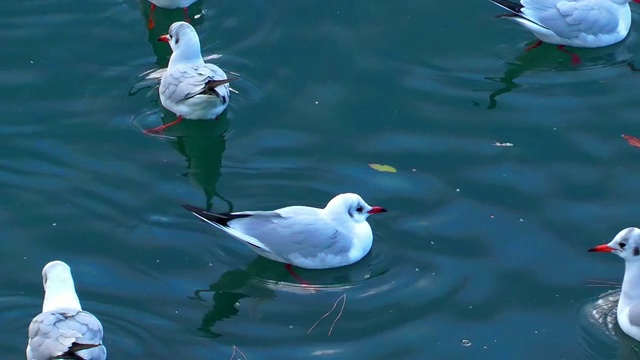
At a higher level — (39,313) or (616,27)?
(616,27)

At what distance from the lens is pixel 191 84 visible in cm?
1124

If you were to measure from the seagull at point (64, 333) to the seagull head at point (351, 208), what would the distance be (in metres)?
2.11

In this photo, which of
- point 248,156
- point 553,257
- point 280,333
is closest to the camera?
point 280,333

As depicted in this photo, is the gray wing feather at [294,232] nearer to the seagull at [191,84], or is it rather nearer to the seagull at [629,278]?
the seagull at [191,84]

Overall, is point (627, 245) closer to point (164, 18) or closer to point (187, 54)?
point (187, 54)

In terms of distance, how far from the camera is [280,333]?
9234 millimetres

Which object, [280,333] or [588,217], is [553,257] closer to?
[588,217]

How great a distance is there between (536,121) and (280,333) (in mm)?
3524

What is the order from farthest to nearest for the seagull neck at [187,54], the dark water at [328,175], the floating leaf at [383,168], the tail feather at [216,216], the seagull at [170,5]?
the seagull at [170,5], the seagull neck at [187,54], the floating leaf at [383,168], the tail feather at [216,216], the dark water at [328,175]

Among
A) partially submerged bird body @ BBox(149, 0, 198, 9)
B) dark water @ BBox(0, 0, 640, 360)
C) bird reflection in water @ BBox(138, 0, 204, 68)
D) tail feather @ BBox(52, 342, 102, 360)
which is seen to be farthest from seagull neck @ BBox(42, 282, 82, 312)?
partially submerged bird body @ BBox(149, 0, 198, 9)

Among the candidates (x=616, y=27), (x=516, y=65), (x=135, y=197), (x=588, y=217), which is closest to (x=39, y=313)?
(x=135, y=197)

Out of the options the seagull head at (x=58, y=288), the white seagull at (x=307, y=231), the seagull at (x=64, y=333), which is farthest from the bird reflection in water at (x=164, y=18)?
the seagull at (x=64, y=333)

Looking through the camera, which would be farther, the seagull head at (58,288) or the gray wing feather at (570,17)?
the gray wing feather at (570,17)

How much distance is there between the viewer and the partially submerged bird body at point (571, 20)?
12562 millimetres
